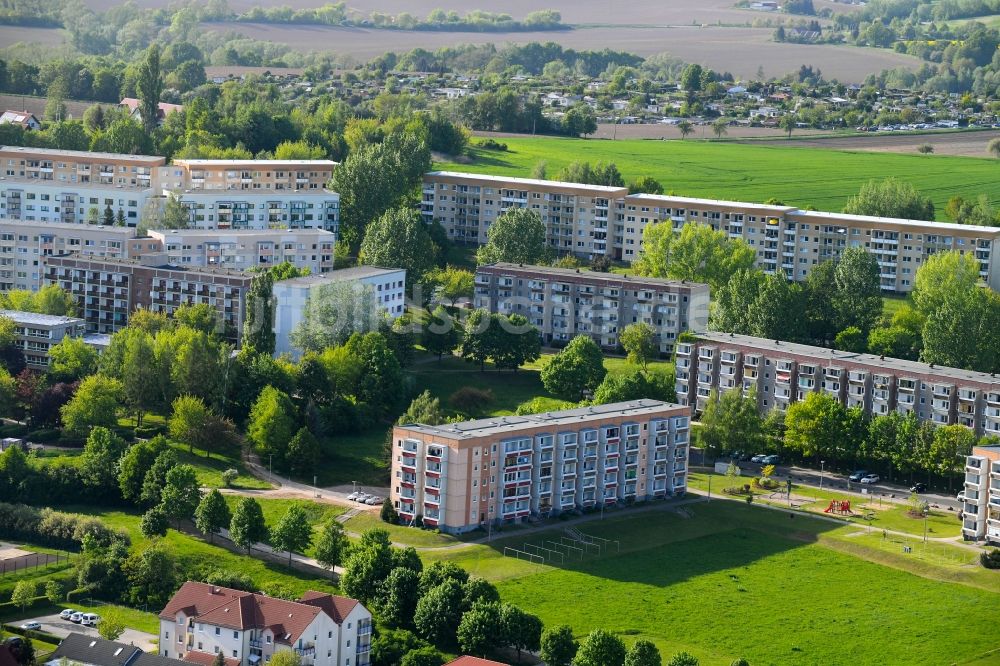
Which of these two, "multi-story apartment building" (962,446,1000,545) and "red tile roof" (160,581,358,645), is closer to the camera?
"red tile roof" (160,581,358,645)

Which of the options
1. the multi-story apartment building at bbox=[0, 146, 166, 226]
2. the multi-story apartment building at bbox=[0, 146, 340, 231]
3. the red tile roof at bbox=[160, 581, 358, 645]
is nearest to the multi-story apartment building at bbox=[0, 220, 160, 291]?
the multi-story apartment building at bbox=[0, 146, 166, 226]

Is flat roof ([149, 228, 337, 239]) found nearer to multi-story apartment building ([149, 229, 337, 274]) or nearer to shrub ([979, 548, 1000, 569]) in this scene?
multi-story apartment building ([149, 229, 337, 274])

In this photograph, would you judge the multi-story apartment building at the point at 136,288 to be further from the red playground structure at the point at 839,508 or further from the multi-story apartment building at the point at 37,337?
the red playground structure at the point at 839,508

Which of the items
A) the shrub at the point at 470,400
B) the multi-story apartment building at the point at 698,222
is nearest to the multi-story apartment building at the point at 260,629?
the shrub at the point at 470,400

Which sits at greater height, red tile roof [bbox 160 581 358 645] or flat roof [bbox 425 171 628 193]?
flat roof [bbox 425 171 628 193]

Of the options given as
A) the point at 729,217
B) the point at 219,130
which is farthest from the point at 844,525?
the point at 219,130
